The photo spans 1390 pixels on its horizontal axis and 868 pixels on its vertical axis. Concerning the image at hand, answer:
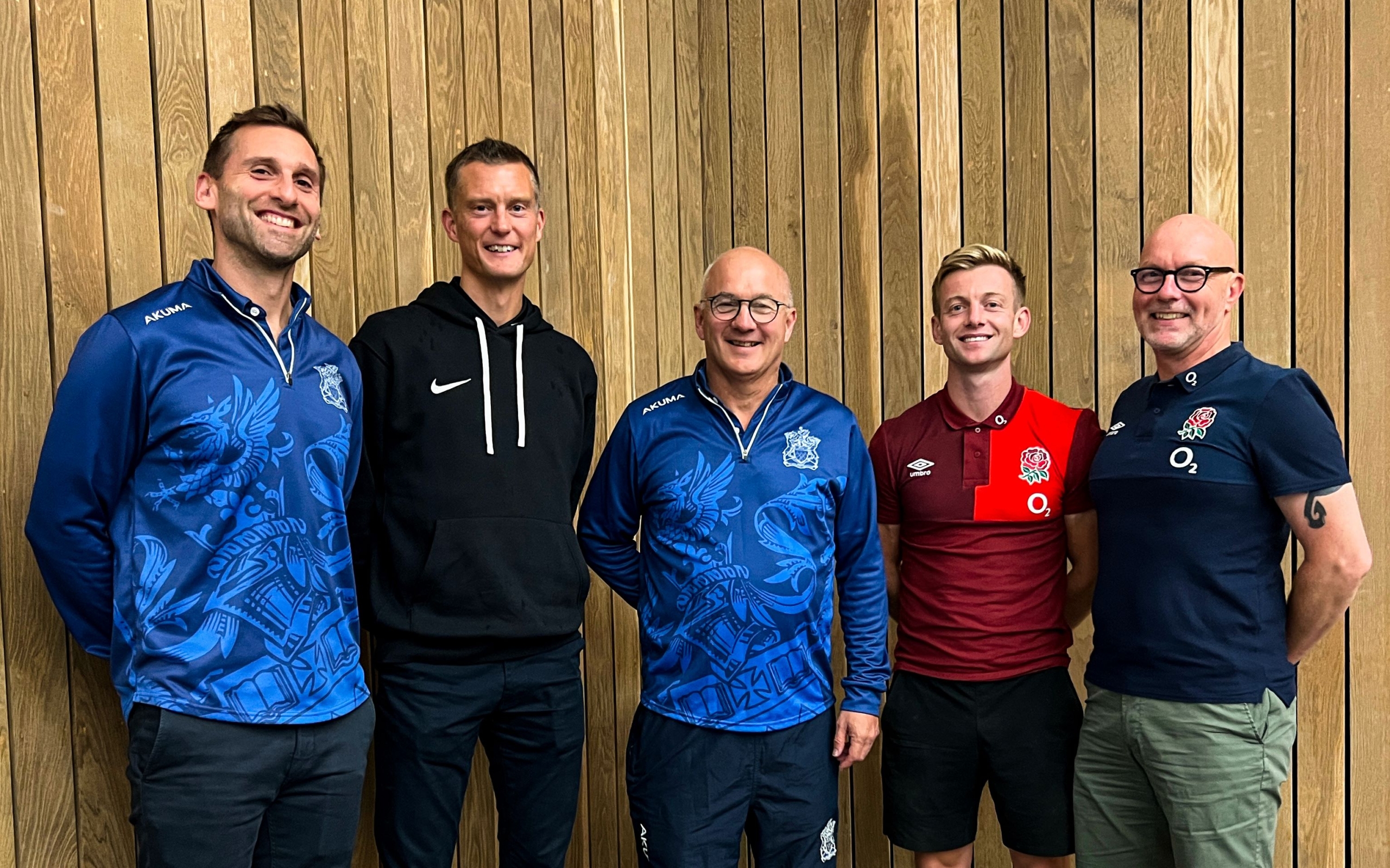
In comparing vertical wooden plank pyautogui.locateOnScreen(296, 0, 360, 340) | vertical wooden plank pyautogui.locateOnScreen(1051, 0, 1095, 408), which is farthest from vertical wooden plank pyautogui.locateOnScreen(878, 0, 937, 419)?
vertical wooden plank pyautogui.locateOnScreen(296, 0, 360, 340)

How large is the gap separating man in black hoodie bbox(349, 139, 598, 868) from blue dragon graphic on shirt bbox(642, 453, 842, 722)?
247mm

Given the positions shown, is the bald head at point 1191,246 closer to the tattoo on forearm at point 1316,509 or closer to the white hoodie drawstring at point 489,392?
the tattoo on forearm at point 1316,509

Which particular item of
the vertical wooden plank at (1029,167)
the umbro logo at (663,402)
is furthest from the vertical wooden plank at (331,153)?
the vertical wooden plank at (1029,167)

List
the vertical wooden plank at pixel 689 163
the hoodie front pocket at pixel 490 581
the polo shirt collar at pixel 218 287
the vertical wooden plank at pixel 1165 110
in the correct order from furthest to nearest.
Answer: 1. the vertical wooden plank at pixel 689 163
2. the vertical wooden plank at pixel 1165 110
3. the hoodie front pocket at pixel 490 581
4. the polo shirt collar at pixel 218 287

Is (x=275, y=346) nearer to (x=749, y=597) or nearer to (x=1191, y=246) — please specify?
(x=749, y=597)

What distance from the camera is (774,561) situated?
91.0 inches

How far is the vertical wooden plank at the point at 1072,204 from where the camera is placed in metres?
2.89

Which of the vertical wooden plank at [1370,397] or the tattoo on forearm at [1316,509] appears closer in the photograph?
the tattoo on forearm at [1316,509]

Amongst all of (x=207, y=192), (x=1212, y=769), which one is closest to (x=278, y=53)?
(x=207, y=192)

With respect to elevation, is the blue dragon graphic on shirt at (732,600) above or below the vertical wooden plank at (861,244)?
below

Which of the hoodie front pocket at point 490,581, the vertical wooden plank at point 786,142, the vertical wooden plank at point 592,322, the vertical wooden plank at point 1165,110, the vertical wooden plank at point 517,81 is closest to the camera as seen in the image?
the hoodie front pocket at point 490,581

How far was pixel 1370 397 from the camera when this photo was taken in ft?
8.33

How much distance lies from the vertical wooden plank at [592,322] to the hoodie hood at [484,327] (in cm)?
77

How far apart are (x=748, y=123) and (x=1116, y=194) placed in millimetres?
1213
